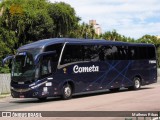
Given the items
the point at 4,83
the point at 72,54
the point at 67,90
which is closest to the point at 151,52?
Answer: the point at 72,54

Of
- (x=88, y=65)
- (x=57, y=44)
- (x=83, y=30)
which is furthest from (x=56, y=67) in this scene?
(x=83, y=30)

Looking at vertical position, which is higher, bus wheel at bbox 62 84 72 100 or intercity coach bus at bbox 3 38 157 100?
intercity coach bus at bbox 3 38 157 100

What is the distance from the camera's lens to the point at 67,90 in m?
22.8

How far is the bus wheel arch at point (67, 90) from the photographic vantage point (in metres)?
22.5

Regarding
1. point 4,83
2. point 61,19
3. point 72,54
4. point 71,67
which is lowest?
point 4,83

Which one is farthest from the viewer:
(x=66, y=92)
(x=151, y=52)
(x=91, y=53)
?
(x=151, y=52)

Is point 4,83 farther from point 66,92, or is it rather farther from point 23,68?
point 23,68

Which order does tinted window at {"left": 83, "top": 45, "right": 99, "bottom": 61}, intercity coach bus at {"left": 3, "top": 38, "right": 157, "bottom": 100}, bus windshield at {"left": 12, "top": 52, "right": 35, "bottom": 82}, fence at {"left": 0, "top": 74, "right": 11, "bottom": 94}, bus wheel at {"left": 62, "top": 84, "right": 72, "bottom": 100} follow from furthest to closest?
fence at {"left": 0, "top": 74, "right": 11, "bottom": 94} → tinted window at {"left": 83, "top": 45, "right": 99, "bottom": 61} → bus wheel at {"left": 62, "top": 84, "right": 72, "bottom": 100} → intercity coach bus at {"left": 3, "top": 38, "right": 157, "bottom": 100} → bus windshield at {"left": 12, "top": 52, "right": 35, "bottom": 82}

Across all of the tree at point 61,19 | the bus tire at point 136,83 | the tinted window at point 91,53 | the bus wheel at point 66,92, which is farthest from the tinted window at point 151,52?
the tree at point 61,19

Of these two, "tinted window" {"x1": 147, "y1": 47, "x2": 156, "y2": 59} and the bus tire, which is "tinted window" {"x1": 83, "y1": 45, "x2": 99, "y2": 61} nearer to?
the bus tire

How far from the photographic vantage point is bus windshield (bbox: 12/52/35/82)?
21273 millimetres

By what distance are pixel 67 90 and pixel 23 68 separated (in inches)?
109

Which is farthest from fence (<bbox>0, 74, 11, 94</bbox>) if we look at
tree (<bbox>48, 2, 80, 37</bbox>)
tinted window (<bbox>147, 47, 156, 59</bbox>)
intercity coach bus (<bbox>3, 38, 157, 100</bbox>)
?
tree (<bbox>48, 2, 80, 37</bbox>)

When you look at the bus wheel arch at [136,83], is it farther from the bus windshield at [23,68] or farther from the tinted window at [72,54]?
the bus windshield at [23,68]
